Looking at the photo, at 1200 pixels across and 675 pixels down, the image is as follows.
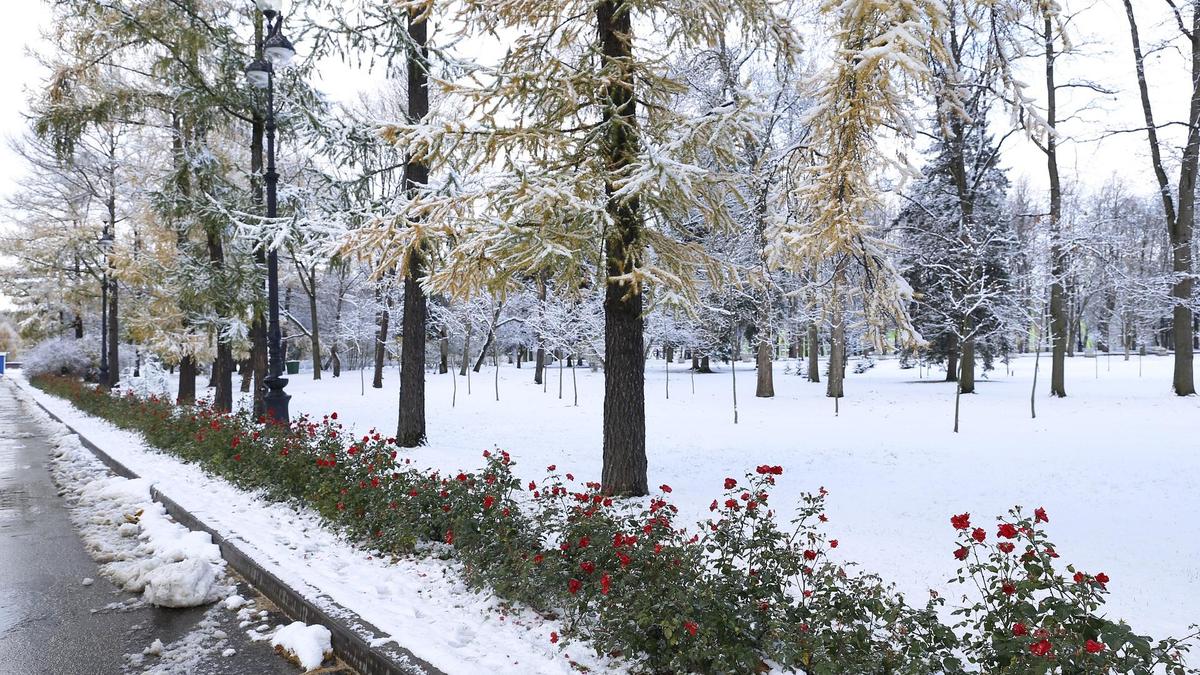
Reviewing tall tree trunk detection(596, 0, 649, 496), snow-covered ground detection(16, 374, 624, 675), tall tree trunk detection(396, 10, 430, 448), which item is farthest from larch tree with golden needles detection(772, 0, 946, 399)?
tall tree trunk detection(396, 10, 430, 448)

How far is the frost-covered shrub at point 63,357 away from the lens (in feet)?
120

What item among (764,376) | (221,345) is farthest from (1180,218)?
(221,345)

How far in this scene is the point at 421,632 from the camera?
Result: 152 inches

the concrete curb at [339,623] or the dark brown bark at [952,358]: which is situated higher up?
the dark brown bark at [952,358]

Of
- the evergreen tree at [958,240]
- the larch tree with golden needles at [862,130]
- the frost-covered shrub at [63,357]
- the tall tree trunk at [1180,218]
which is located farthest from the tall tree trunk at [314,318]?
the tall tree trunk at [1180,218]

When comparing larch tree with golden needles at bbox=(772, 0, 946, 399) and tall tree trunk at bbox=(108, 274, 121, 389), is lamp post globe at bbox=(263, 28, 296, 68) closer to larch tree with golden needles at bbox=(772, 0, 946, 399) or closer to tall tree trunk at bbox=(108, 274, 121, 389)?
larch tree with golden needles at bbox=(772, 0, 946, 399)

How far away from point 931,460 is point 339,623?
9122 mm

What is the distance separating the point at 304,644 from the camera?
12.6ft

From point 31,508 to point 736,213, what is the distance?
14.8 metres

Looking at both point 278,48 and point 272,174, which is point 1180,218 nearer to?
point 278,48

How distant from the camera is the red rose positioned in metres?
2.35

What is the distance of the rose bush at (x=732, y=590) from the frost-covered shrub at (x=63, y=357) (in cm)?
3994

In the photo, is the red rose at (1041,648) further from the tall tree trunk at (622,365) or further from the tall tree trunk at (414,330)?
the tall tree trunk at (414,330)

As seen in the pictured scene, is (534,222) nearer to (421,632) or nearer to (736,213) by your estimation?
(421,632)
